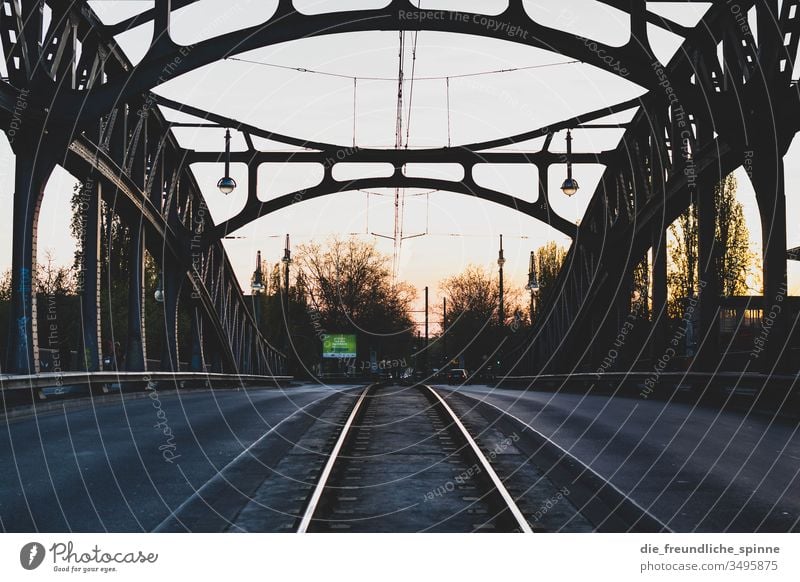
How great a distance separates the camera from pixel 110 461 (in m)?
11.6

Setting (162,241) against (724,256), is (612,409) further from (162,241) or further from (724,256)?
(724,256)

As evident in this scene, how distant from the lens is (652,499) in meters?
8.97

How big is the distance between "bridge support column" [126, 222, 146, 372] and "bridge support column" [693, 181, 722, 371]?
13.1 meters

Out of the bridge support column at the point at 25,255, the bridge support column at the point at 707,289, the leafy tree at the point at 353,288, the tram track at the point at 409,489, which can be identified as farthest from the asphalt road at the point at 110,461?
the leafy tree at the point at 353,288

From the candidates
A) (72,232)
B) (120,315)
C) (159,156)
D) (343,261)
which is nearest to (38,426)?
(159,156)

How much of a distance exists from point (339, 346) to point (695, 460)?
77.9 metres

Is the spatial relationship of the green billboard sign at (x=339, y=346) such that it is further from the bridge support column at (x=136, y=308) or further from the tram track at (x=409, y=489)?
the tram track at (x=409, y=489)

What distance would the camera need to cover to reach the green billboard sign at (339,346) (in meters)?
88.7

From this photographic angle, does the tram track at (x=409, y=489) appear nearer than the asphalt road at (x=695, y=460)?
No

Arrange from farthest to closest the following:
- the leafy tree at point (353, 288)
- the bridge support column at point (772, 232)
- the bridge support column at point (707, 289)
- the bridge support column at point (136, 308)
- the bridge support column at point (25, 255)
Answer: the leafy tree at point (353, 288) < the bridge support column at point (136, 308) < the bridge support column at point (707, 289) < the bridge support column at point (772, 232) < the bridge support column at point (25, 255)

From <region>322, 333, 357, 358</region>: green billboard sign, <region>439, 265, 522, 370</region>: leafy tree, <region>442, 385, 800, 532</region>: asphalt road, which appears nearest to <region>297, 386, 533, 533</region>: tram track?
<region>442, 385, 800, 532</region>: asphalt road

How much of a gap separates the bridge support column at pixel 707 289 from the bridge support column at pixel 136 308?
42.8 feet

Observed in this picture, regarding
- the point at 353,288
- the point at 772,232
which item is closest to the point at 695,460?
the point at 772,232

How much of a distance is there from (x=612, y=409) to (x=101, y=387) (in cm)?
1072
